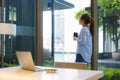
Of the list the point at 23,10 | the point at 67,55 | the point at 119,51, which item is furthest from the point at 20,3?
the point at 119,51

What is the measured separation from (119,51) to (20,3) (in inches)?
79.3

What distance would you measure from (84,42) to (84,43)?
0.03 metres

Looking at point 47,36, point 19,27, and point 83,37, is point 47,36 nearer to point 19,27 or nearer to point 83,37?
point 19,27

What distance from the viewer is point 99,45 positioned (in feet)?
11.9

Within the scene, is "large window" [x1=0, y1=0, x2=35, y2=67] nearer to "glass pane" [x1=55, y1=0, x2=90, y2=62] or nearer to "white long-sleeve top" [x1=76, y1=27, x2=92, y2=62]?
"glass pane" [x1=55, y1=0, x2=90, y2=62]

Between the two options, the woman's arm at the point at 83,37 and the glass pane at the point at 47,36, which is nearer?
the woman's arm at the point at 83,37

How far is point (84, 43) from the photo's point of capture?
3.30 m

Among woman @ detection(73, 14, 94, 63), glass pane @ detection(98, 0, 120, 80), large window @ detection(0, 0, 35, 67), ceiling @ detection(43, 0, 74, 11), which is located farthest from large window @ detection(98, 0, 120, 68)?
large window @ detection(0, 0, 35, 67)

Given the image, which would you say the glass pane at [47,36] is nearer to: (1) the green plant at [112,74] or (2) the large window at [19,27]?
(2) the large window at [19,27]

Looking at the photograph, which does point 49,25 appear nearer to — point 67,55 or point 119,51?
point 67,55

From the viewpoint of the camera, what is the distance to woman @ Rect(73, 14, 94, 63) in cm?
330

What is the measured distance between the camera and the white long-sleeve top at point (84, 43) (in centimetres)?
329

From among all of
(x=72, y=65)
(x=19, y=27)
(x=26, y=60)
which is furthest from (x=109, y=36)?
(x=26, y=60)

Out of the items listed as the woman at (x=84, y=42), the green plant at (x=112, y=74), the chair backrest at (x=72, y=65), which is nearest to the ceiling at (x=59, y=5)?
the woman at (x=84, y=42)
